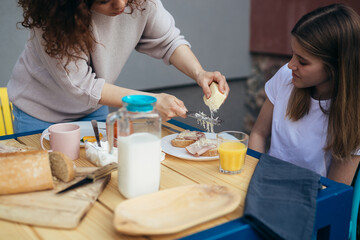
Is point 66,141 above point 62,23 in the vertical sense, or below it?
below

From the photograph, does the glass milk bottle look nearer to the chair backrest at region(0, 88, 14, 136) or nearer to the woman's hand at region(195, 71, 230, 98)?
the woman's hand at region(195, 71, 230, 98)

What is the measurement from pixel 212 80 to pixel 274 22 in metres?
2.67

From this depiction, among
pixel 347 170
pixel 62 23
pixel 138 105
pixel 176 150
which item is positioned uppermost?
pixel 62 23

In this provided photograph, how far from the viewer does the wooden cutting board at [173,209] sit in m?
0.84

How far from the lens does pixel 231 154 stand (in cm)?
120

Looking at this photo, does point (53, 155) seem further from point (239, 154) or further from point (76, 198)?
point (239, 154)

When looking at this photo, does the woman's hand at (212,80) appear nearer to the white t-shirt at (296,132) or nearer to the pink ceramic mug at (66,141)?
the white t-shirt at (296,132)

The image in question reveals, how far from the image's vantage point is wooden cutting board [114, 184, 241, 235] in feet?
2.76

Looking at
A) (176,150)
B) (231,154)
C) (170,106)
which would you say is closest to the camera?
(231,154)

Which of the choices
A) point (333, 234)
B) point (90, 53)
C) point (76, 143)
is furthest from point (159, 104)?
point (333, 234)

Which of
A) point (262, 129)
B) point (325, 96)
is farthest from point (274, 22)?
point (325, 96)

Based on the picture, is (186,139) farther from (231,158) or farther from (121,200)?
(121,200)

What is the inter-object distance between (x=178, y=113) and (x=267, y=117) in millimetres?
721

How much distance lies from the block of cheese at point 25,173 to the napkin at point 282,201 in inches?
21.8
